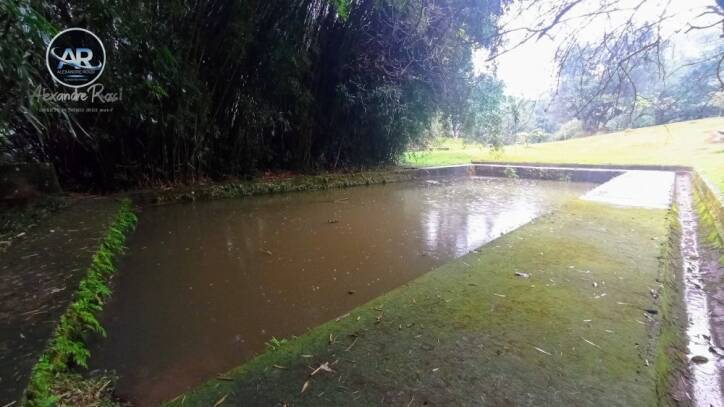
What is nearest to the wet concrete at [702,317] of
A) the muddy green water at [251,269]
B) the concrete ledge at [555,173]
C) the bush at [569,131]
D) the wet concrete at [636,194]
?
the wet concrete at [636,194]

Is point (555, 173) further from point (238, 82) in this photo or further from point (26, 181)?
point (26, 181)

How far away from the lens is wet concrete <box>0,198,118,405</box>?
1.01m

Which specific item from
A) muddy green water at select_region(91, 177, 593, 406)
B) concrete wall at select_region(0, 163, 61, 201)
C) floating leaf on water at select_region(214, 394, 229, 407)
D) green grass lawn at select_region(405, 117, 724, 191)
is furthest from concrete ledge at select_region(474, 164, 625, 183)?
floating leaf on water at select_region(214, 394, 229, 407)

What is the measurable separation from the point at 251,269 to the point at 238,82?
10.7ft

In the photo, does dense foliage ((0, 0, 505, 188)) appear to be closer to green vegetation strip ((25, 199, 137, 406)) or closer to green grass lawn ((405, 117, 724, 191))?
green vegetation strip ((25, 199, 137, 406))

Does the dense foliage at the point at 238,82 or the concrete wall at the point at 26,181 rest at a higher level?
the dense foliage at the point at 238,82

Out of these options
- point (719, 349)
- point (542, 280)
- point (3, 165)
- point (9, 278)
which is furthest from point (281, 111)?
point (719, 349)

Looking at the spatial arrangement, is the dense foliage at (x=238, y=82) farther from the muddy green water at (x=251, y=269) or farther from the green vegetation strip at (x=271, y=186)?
the muddy green water at (x=251, y=269)

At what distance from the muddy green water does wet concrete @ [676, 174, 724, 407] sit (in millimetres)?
1349

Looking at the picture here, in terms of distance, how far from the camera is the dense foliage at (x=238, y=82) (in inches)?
112

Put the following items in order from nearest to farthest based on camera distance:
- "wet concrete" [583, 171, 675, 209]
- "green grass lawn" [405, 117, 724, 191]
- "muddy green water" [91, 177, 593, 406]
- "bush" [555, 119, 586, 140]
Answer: "muddy green water" [91, 177, 593, 406] < "wet concrete" [583, 171, 675, 209] < "green grass lawn" [405, 117, 724, 191] < "bush" [555, 119, 586, 140]

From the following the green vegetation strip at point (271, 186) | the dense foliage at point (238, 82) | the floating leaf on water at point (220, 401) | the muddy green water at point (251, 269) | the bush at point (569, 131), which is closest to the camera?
the floating leaf on water at point (220, 401)

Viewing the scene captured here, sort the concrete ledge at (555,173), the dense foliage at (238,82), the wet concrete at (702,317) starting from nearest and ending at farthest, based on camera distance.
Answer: the wet concrete at (702,317) → the dense foliage at (238,82) → the concrete ledge at (555,173)

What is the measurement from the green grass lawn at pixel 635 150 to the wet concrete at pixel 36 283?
747 cm
